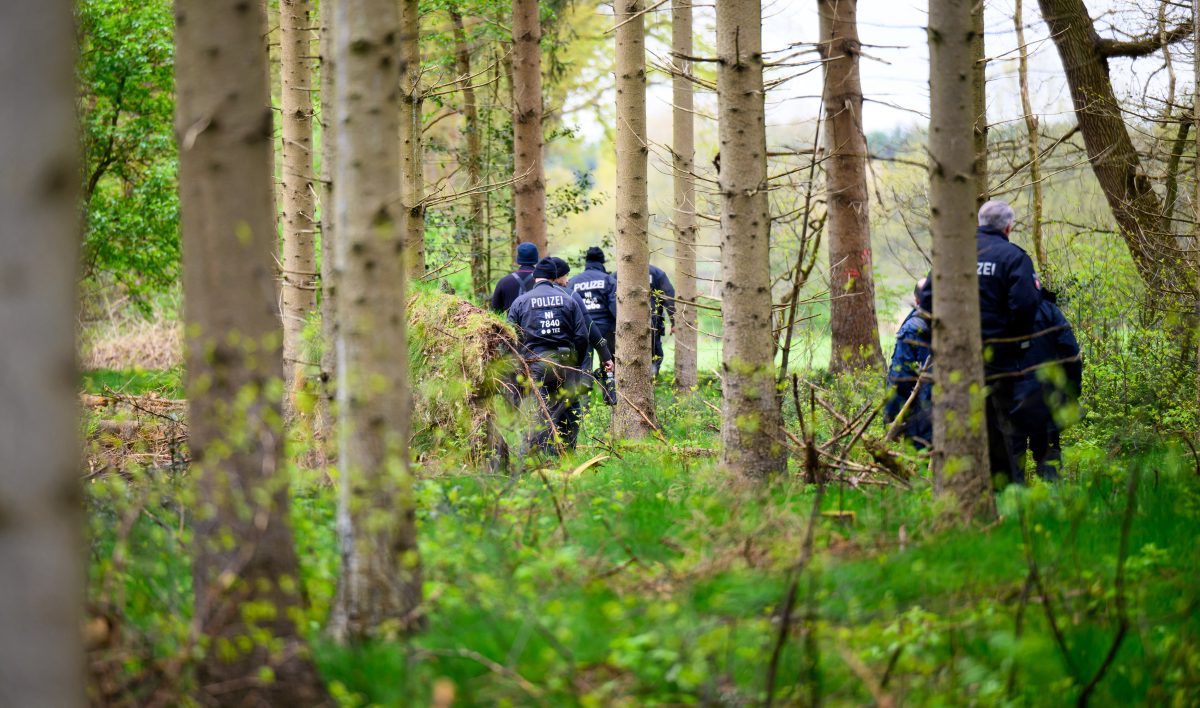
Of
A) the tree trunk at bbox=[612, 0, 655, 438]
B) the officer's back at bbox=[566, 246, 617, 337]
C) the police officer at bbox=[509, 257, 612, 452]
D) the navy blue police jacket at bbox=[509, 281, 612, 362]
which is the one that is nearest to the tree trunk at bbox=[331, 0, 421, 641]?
the tree trunk at bbox=[612, 0, 655, 438]

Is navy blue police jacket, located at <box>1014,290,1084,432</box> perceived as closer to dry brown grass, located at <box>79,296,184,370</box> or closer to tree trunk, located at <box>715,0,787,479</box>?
tree trunk, located at <box>715,0,787,479</box>

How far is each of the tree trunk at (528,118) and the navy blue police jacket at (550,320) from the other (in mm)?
3633

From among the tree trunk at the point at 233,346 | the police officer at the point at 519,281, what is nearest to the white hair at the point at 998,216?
the tree trunk at the point at 233,346

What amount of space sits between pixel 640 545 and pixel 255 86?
2.76 m

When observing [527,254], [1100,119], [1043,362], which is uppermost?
[1100,119]

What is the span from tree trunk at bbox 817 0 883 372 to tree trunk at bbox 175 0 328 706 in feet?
31.7

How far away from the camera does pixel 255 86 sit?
3426mm

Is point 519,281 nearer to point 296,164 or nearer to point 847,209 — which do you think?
point 296,164

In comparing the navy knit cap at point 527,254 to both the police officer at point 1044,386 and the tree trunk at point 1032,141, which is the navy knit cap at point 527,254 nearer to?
the tree trunk at point 1032,141

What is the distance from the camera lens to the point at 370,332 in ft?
12.0

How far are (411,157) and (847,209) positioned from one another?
5540mm

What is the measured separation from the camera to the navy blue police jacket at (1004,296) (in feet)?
22.4

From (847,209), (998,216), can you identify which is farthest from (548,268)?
(998,216)

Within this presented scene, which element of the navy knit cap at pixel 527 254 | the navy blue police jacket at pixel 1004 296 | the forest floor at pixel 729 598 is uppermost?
the navy knit cap at pixel 527 254
